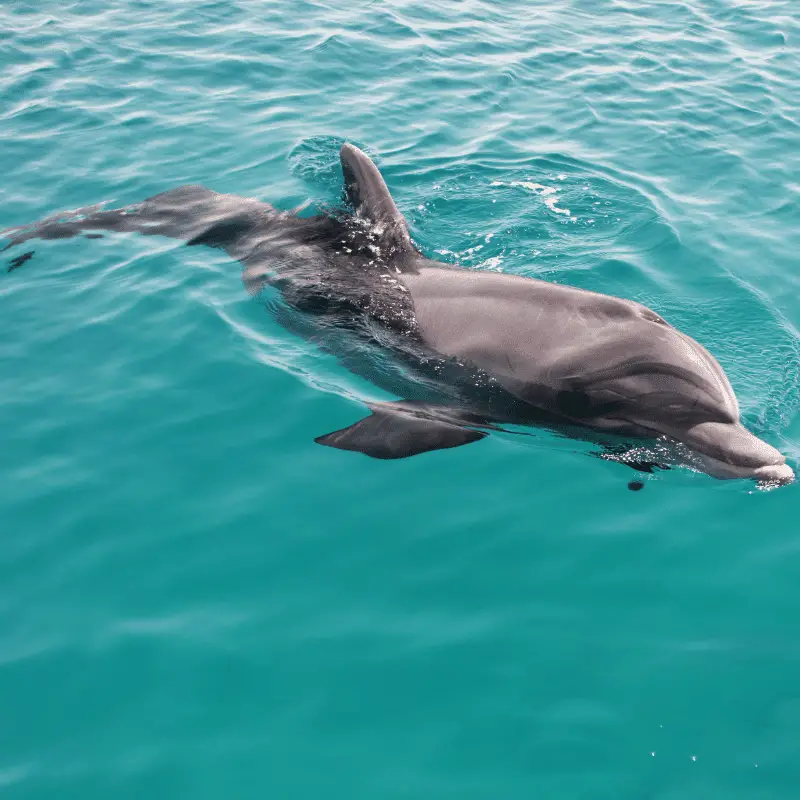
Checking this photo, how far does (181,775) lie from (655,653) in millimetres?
3330

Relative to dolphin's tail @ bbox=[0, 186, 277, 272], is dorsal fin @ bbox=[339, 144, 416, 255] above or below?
above

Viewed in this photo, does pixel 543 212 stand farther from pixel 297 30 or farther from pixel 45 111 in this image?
pixel 297 30

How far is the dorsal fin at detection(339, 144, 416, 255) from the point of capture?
944 cm

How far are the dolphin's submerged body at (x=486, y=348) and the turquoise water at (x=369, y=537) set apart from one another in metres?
0.41

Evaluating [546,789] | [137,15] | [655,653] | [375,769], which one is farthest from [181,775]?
[137,15]

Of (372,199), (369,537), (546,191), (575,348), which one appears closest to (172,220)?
(372,199)

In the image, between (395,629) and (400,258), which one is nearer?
(395,629)

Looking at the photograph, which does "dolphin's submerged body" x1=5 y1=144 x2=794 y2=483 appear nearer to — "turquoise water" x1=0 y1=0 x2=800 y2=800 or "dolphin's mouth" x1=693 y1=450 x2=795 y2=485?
"dolphin's mouth" x1=693 y1=450 x2=795 y2=485

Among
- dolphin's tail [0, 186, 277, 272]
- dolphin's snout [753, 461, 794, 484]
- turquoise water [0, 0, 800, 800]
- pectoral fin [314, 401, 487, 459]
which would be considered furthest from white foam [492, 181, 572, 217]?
dolphin's snout [753, 461, 794, 484]

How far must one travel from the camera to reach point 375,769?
525cm

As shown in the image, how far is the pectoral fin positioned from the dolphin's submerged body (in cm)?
1

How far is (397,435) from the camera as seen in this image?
7332 mm

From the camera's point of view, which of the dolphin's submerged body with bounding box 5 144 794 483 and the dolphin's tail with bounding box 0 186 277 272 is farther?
the dolphin's tail with bounding box 0 186 277 272

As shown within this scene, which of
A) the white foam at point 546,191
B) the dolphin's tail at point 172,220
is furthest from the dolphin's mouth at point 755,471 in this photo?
the dolphin's tail at point 172,220
